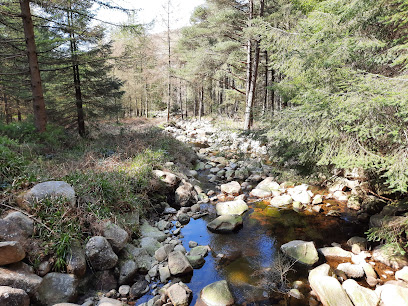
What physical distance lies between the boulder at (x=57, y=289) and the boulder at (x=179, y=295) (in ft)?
4.79

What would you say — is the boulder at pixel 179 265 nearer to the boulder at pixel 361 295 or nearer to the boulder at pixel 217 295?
the boulder at pixel 217 295

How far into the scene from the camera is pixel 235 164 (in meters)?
10.9

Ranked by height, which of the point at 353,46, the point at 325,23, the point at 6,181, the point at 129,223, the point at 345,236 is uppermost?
the point at 325,23

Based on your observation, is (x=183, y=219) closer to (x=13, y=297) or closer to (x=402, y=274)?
(x=13, y=297)

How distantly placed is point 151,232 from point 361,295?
13.8 ft

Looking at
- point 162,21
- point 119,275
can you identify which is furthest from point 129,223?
point 162,21

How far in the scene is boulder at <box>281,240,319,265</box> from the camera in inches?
183

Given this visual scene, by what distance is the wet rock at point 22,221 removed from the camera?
3.50 meters

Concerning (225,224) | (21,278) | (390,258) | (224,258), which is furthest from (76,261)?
(390,258)

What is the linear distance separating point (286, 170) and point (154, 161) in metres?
4.30

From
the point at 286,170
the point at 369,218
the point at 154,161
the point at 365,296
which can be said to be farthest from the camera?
the point at 154,161

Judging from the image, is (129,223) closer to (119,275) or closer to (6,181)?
(119,275)

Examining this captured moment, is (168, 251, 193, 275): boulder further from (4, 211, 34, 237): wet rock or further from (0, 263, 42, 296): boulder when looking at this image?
(4, 211, 34, 237): wet rock

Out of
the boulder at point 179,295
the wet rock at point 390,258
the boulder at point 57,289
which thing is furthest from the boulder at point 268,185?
the boulder at point 57,289
